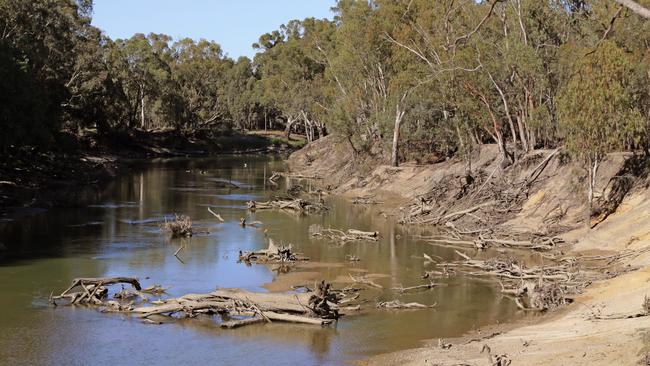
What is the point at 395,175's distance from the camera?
61.0 metres

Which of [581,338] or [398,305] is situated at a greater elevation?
[581,338]

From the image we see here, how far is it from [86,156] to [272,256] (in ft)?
177

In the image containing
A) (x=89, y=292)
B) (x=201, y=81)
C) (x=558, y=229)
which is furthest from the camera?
(x=201, y=81)

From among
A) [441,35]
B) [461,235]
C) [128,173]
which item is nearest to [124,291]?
[461,235]

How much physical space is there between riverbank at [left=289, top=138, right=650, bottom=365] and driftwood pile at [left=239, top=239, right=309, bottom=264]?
8152 mm

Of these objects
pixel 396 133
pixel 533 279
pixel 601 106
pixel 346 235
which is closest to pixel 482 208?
pixel 346 235

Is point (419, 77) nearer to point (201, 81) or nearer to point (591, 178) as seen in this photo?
point (591, 178)

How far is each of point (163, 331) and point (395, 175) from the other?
41.0m

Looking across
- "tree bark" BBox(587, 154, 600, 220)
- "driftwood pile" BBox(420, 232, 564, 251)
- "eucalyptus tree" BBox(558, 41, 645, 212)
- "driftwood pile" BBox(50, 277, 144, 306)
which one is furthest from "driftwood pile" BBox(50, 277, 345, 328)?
"tree bark" BBox(587, 154, 600, 220)

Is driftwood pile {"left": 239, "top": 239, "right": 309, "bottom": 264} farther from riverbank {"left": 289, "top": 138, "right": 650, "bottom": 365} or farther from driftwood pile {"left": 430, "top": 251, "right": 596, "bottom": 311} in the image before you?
riverbank {"left": 289, "top": 138, "right": 650, "bottom": 365}

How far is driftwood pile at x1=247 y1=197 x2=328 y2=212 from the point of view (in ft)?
165

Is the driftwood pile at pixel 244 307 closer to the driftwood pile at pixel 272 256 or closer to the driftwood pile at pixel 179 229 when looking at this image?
the driftwood pile at pixel 272 256

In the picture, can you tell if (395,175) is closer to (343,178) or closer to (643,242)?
(343,178)

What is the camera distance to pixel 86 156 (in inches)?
3184
